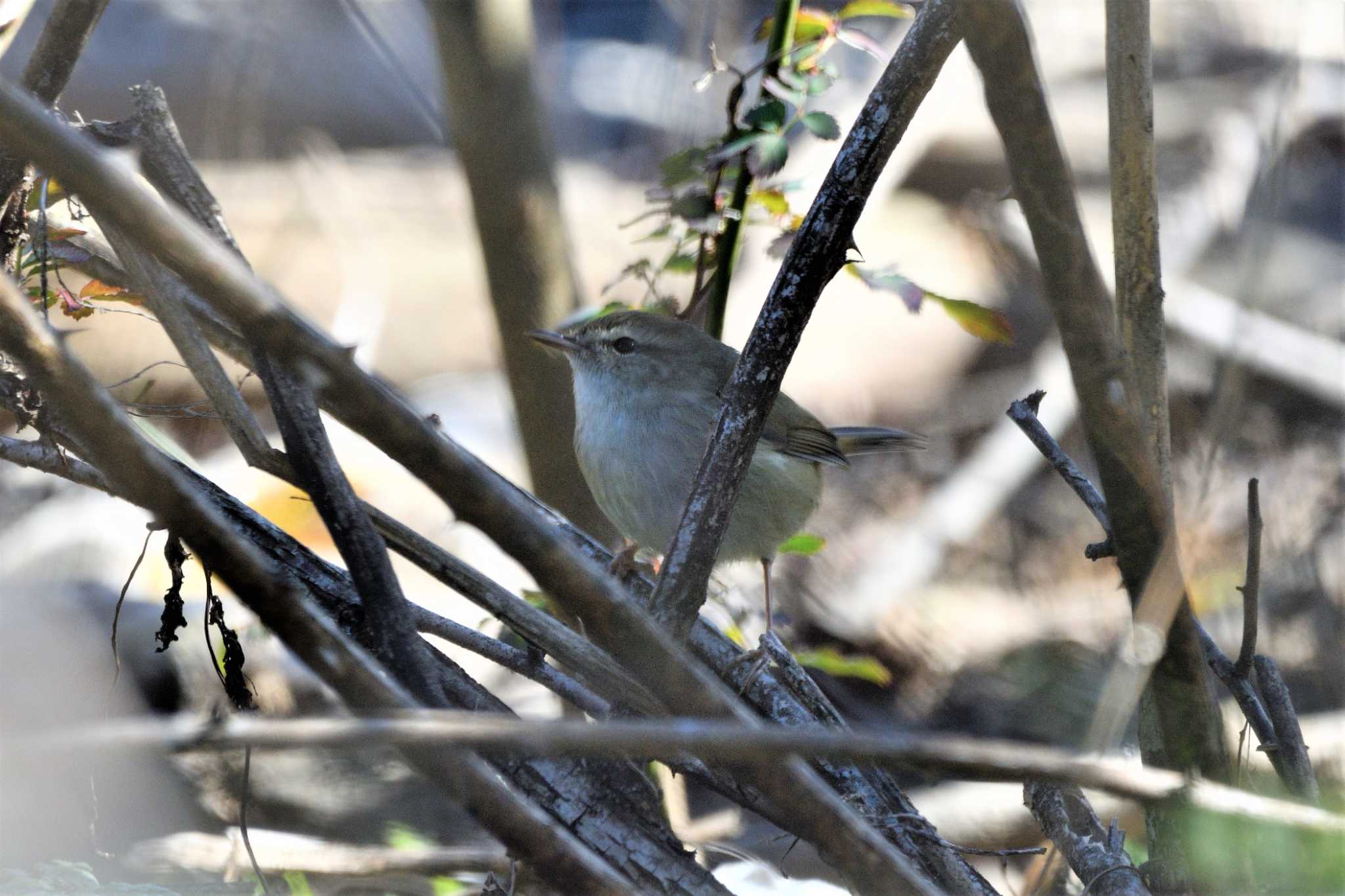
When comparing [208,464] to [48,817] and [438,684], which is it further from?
[438,684]

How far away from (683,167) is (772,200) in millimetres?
193

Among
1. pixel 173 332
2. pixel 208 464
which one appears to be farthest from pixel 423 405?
pixel 173 332

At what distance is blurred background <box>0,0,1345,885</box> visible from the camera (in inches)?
108

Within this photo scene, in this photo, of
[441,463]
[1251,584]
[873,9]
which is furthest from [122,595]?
[873,9]

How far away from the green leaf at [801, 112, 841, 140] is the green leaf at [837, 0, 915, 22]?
313mm

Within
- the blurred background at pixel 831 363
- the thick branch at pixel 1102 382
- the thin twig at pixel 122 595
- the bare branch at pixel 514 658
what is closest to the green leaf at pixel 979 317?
the blurred background at pixel 831 363

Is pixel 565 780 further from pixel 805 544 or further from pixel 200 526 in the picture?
pixel 805 544

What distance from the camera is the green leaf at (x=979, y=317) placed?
2.03 m

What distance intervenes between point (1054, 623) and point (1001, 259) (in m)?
1.49

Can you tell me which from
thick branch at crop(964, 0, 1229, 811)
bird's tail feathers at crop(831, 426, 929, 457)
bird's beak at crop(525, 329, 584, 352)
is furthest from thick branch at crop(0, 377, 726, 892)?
bird's tail feathers at crop(831, 426, 929, 457)

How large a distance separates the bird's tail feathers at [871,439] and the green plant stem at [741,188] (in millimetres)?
1309

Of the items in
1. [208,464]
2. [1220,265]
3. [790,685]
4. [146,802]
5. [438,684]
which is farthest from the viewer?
[1220,265]

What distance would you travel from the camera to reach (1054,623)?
4672mm

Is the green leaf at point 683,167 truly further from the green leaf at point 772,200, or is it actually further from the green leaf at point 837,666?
the green leaf at point 837,666
